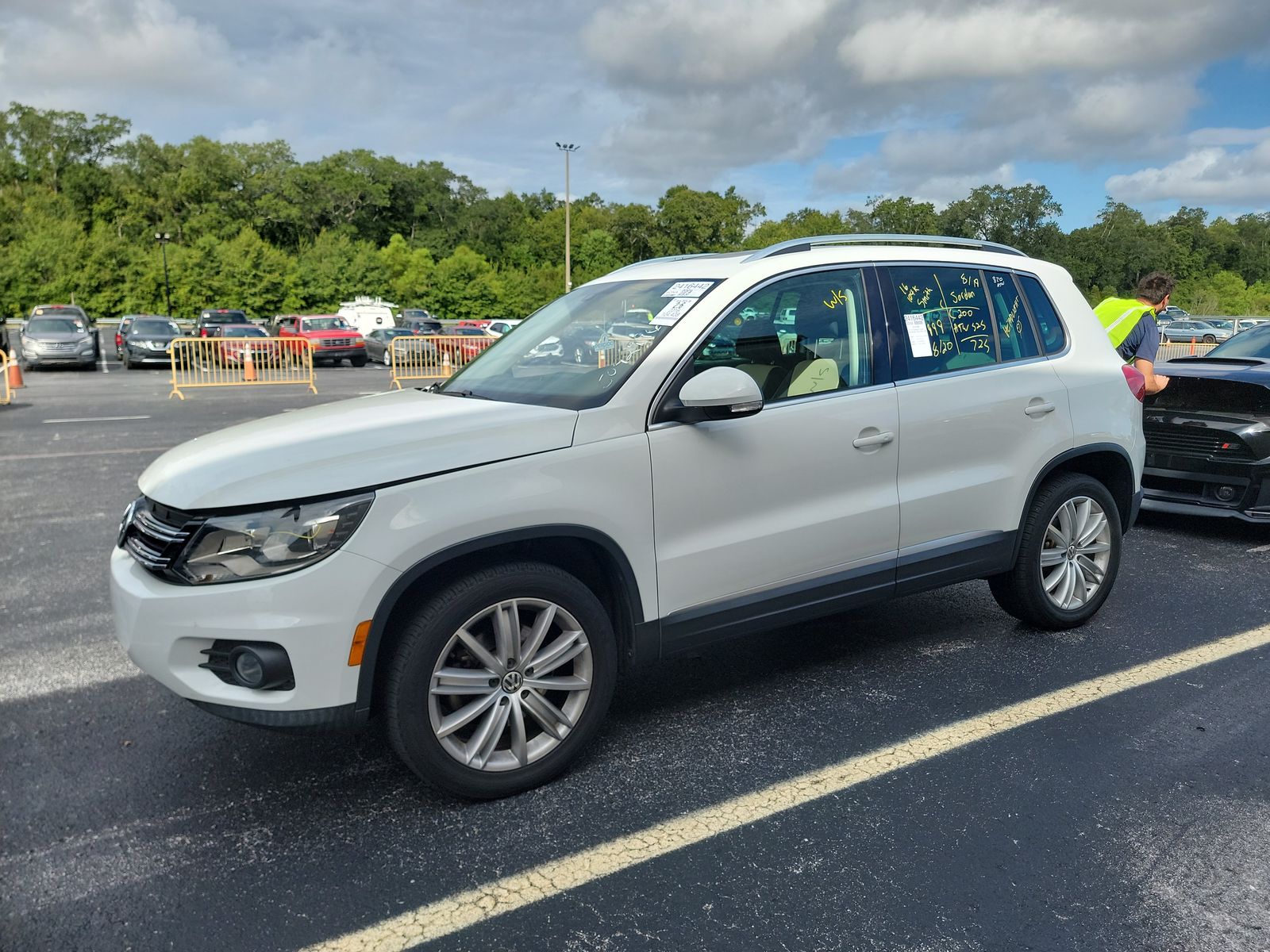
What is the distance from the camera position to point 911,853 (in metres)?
2.83

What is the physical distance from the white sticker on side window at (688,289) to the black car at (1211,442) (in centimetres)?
450

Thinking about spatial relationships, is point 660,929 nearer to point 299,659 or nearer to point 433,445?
point 299,659

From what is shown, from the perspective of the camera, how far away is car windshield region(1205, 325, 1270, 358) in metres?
7.59

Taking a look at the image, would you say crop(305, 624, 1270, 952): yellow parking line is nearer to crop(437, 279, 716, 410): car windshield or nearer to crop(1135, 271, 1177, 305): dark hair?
crop(437, 279, 716, 410): car windshield

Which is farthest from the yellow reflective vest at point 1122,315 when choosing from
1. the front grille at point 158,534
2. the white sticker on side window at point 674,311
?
the front grille at point 158,534

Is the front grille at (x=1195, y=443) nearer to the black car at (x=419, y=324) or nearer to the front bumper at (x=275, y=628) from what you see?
the front bumper at (x=275, y=628)

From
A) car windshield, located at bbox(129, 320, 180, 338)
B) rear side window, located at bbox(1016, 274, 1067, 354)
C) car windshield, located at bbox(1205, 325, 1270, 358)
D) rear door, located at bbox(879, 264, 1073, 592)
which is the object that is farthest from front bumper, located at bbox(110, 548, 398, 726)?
car windshield, located at bbox(129, 320, 180, 338)

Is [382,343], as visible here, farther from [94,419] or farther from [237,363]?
[94,419]

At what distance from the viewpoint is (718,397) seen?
10.7ft

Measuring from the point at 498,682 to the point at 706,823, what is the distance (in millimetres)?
790

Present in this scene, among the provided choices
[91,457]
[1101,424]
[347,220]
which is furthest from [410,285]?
[1101,424]

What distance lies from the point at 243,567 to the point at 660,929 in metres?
1.55

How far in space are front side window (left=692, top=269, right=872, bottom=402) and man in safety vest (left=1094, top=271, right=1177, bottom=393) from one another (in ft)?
11.9

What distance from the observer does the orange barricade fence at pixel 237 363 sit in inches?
837
